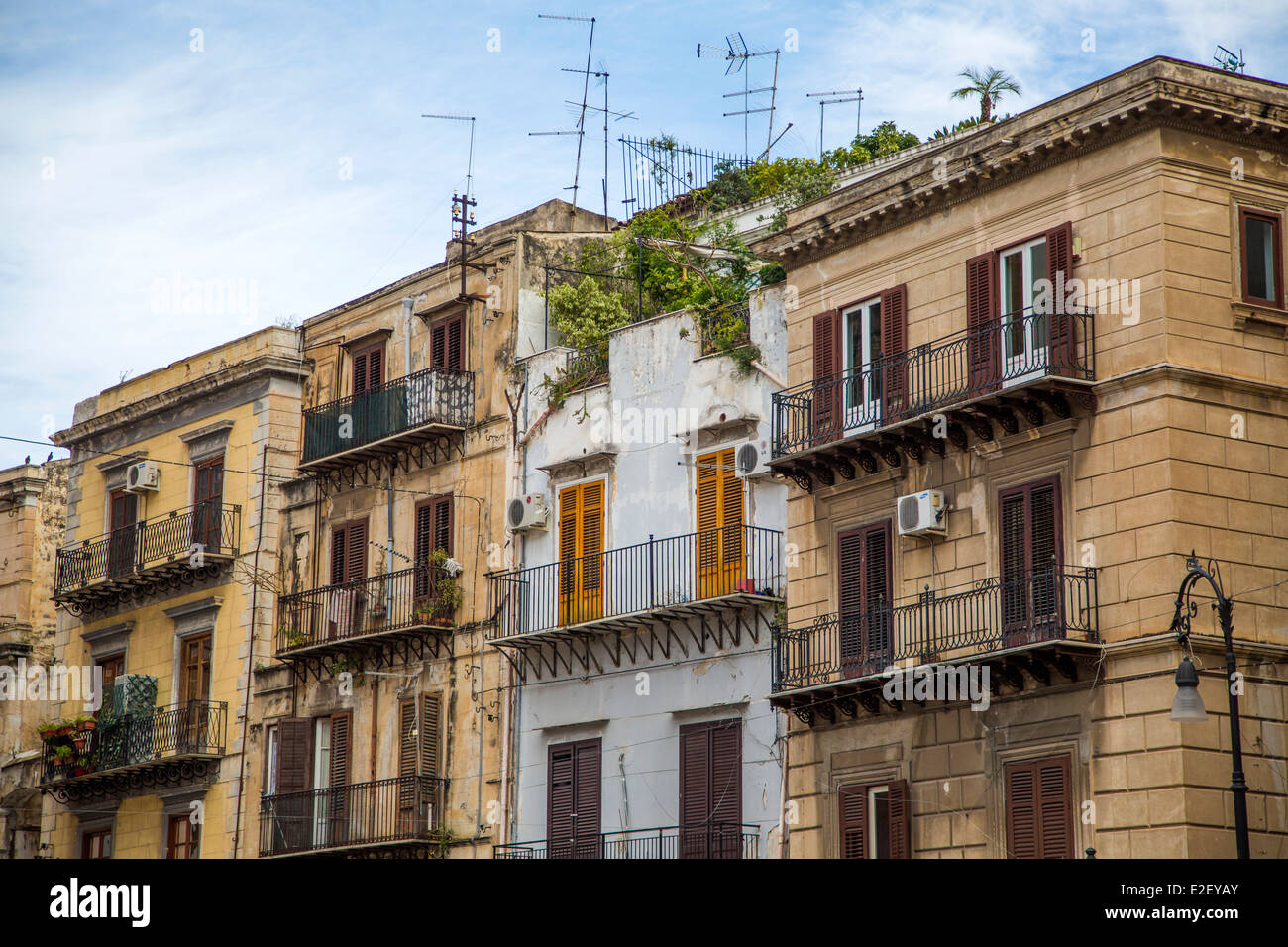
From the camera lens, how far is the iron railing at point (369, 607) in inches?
1428

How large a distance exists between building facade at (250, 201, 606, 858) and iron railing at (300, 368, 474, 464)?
4 cm

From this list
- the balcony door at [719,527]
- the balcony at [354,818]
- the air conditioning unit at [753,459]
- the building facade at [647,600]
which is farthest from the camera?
the balcony at [354,818]

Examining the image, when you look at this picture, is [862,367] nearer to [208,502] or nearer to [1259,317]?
[1259,317]

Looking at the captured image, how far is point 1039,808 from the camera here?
25234mm

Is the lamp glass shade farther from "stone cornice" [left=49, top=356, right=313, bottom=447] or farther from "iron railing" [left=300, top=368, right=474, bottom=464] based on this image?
"stone cornice" [left=49, top=356, right=313, bottom=447]

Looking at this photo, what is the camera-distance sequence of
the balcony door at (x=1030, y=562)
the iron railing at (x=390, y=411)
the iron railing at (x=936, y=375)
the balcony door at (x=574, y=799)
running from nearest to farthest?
the balcony door at (x=1030, y=562)
the iron railing at (x=936, y=375)
the balcony door at (x=574, y=799)
the iron railing at (x=390, y=411)

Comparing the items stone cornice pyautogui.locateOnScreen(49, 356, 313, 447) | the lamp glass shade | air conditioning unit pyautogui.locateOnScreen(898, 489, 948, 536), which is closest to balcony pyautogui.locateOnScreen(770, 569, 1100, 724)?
air conditioning unit pyautogui.locateOnScreen(898, 489, 948, 536)

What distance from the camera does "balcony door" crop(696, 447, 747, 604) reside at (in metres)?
31.3

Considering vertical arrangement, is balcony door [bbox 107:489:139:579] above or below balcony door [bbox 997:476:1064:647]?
above

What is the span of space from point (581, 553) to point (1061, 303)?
35.2ft

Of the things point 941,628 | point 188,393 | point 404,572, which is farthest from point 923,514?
point 188,393

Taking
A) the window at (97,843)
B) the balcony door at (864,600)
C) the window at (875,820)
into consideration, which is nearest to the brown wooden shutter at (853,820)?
the window at (875,820)

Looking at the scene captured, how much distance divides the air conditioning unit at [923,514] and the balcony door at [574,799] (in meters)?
7.78

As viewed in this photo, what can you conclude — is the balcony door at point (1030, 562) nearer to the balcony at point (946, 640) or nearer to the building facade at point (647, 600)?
the balcony at point (946, 640)
